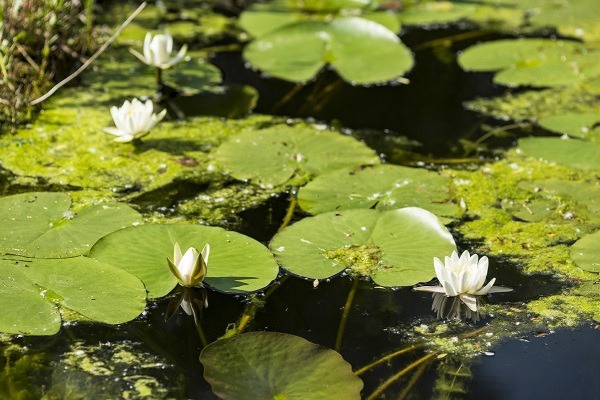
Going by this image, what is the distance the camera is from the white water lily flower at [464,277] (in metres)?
2.23

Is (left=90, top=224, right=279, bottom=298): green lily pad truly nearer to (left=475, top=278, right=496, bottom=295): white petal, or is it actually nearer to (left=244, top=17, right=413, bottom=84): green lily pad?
(left=475, top=278, right=496, bottom=295): white petal

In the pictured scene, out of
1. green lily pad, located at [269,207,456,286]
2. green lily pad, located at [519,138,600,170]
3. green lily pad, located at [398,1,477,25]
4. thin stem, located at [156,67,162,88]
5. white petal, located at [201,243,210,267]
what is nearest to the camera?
white petal, located at [201,243,210,267]

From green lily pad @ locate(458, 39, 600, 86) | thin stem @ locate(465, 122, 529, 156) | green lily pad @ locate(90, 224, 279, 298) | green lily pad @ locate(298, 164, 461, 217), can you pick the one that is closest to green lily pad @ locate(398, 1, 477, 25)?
green lily pad @ locate(458, 39, 600, 86)

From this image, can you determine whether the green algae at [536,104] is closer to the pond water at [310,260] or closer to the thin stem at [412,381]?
the pond water at [310,260]

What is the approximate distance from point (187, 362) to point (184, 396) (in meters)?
0.12

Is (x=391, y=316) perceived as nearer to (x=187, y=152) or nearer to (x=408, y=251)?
(x=408, y=251)

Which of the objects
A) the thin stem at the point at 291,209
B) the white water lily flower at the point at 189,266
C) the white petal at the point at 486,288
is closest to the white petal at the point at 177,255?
the white water lily flower at the point at 189,266

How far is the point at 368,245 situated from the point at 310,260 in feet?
0.65

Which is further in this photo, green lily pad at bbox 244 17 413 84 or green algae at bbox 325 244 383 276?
green lily pad at bbox 244 17 413 84

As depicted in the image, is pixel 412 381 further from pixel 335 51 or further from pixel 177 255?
pixel 335 51

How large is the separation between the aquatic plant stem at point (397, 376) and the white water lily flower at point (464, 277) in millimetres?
244

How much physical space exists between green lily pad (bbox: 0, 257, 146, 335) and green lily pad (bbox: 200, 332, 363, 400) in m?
0.31

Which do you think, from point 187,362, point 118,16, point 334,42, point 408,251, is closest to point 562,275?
point 408,251

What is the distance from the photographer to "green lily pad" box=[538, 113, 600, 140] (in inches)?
128
